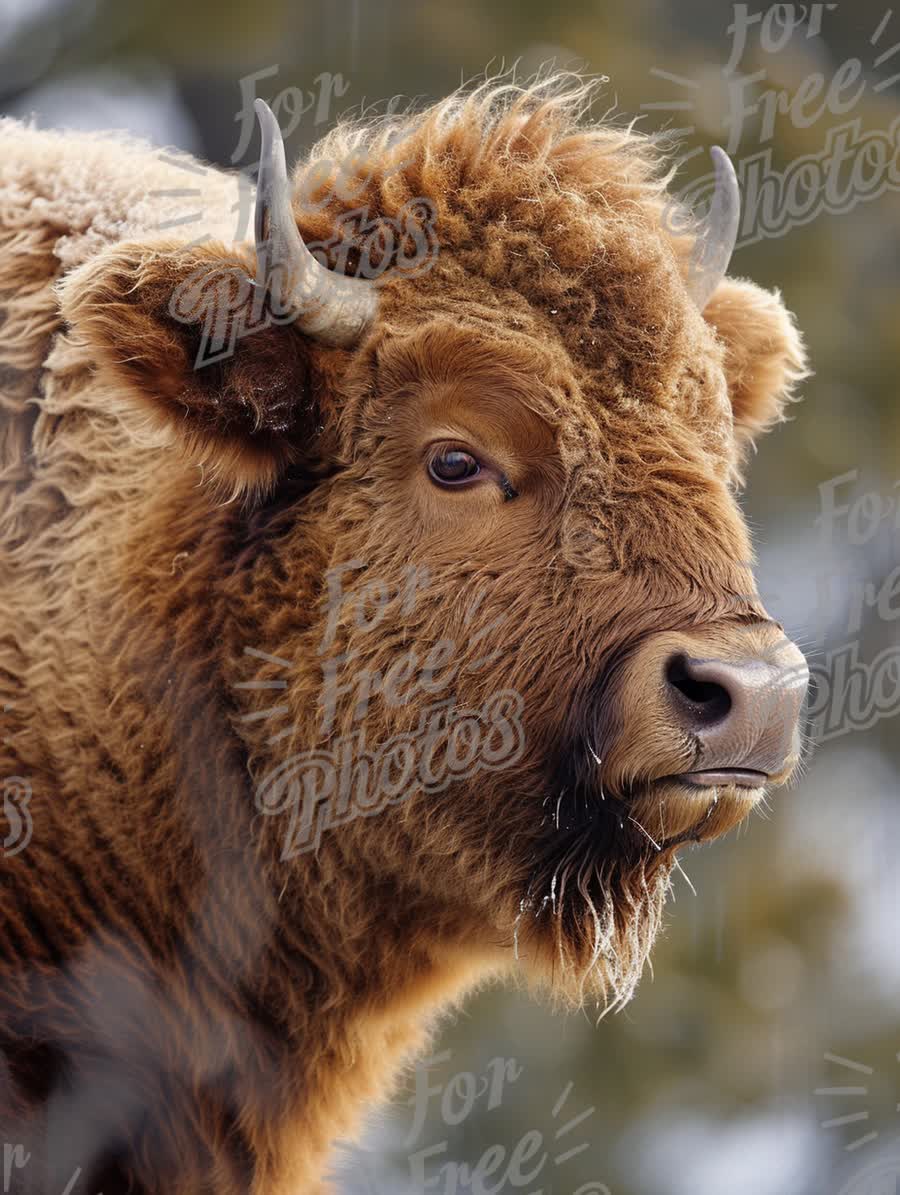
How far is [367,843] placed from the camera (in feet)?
11.0

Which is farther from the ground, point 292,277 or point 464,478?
point 292,277

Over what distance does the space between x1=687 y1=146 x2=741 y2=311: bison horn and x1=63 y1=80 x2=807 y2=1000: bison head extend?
0.32m

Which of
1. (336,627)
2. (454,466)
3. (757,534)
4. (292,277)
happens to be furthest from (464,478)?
(757,534)

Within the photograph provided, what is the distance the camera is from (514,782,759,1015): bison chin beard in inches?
119

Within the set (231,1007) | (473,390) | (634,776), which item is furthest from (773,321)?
(231,1007)

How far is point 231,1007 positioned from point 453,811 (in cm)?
76

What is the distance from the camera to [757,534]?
30.4 feet

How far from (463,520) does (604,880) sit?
2.97ft

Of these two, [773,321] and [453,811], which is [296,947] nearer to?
[453,811]

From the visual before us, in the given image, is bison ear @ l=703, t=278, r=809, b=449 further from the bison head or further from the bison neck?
the bison neck

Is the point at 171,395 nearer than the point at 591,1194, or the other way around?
the point at 171,395

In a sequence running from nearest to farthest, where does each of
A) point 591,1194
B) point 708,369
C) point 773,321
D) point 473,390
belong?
point 473,390, point 708,369, point 773,321, point 591,1194

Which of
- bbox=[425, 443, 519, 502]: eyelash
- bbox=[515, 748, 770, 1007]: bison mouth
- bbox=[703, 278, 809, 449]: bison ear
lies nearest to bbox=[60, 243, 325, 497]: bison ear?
bbox=[425, 443, 519, 502]: eyelash

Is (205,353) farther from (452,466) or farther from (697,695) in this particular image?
(697,695)
